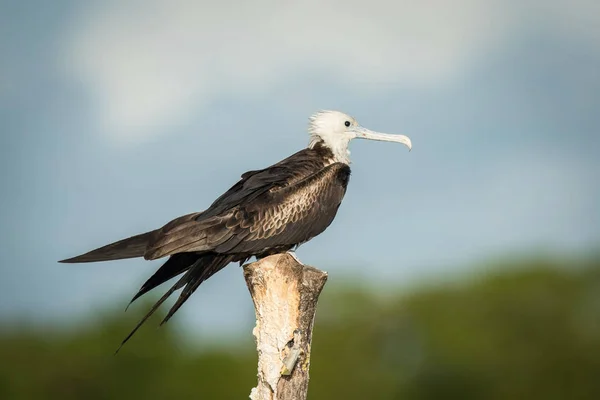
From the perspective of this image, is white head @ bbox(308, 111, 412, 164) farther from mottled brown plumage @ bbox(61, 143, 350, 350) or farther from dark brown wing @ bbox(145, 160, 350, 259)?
dark brown wing @ bbox(145, 160, 350, 259)

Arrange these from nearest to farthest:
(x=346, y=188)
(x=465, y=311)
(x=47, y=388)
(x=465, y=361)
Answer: (x=346, y=188) < (x=47, y=388) < (x=465, y=361) < (x=465, y=311)

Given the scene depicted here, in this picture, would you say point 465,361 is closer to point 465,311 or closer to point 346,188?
point 465,311

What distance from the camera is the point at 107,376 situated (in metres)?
36.8

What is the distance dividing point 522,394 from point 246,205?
29.9 meters

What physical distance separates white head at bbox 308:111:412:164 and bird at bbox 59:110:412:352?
1.0 inches

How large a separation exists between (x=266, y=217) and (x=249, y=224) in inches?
8.7

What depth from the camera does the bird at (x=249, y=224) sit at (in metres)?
10.1

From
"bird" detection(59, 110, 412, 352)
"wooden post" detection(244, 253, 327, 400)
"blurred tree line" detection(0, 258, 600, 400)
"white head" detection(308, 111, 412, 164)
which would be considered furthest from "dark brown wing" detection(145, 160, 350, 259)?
"blurred tree line" detection(0, 258, 600, 400)

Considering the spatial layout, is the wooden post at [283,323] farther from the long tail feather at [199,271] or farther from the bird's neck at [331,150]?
the bird's neck at [331,150]

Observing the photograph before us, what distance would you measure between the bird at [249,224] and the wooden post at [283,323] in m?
0.84

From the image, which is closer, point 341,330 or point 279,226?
point 279,226

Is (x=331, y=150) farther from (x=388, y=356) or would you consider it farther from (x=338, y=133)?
(x=388, y=356)

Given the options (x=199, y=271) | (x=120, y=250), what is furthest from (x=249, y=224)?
(x=120, y=250)

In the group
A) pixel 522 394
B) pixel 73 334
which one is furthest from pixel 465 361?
pixel 73 334
